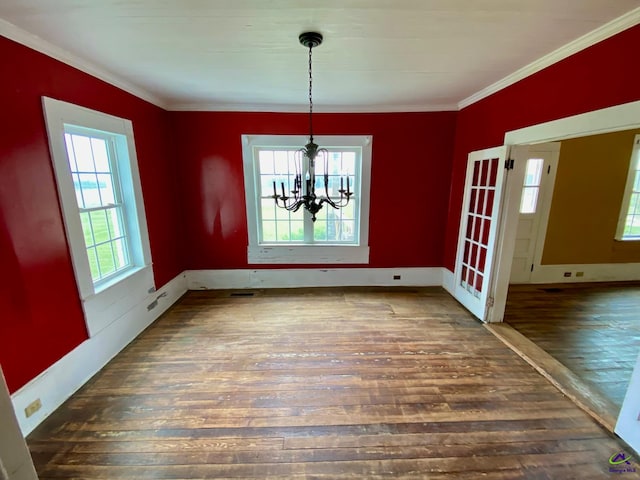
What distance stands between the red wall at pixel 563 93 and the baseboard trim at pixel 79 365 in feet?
14.1

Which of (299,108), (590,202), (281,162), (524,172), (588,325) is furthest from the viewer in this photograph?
(590,202)

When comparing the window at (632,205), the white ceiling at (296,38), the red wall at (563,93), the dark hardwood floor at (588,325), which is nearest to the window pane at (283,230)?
the white ceiling at (296,38)

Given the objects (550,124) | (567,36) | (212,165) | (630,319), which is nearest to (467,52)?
(567,36)

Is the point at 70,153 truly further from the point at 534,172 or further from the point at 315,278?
the point at 534,172

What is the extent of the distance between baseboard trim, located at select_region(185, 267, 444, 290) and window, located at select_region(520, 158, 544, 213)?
155 cm

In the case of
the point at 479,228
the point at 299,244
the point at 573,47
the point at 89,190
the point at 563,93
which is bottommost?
the point at 299,244

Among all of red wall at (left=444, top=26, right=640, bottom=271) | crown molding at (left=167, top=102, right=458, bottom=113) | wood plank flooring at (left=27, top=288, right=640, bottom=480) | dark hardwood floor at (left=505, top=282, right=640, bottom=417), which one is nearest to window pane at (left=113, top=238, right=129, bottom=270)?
wood plank flooring at (left=27, top=288, right=640, bottom=480)

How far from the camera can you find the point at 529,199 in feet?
13.5

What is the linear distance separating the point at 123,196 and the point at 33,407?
193cm

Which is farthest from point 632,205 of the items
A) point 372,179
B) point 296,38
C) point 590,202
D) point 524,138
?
point 296,38

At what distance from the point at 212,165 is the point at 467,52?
3.16m

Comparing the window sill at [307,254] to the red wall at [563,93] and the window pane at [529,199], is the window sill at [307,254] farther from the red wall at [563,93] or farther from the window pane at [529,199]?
the window pane at [529,199]

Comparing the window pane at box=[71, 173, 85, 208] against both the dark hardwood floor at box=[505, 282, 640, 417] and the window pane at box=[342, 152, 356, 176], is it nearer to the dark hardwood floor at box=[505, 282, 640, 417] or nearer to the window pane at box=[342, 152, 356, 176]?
the window pane at box=[342, 152, 356, 176]

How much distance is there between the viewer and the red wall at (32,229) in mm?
1787
